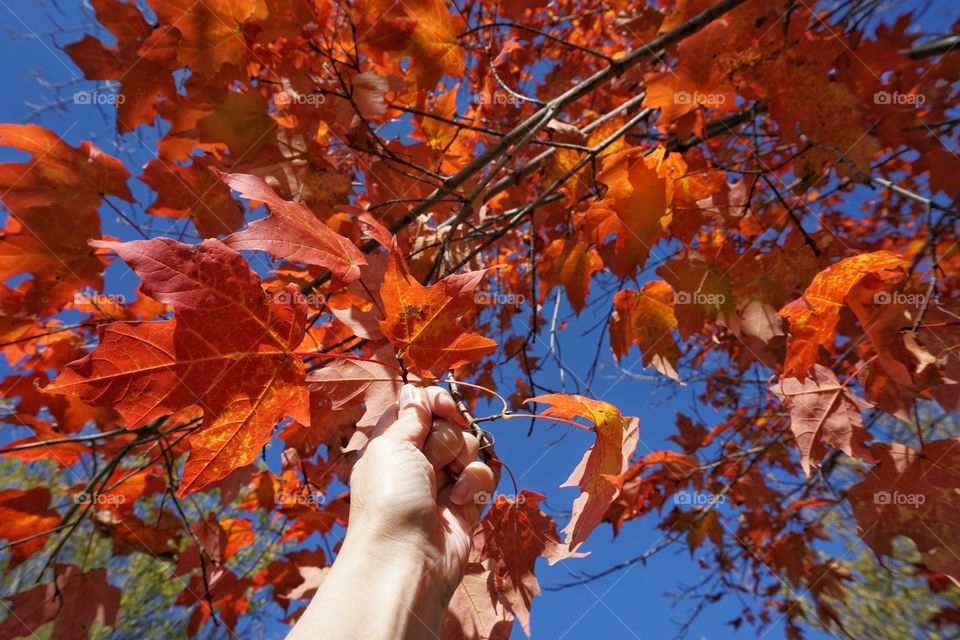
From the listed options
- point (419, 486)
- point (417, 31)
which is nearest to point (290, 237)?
point (419, 486)

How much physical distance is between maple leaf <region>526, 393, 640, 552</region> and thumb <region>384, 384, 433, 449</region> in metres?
0.32

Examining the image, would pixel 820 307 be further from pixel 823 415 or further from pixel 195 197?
pixel 195 197

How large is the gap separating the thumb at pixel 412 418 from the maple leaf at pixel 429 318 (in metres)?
0.07

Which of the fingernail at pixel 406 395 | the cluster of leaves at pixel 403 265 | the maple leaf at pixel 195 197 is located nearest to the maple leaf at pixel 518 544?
the cluster of leaves at pixel 403 265

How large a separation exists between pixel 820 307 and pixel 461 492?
118 centimetres

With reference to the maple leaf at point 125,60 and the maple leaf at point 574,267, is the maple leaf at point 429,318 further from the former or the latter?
the maple leaf at point 125,60

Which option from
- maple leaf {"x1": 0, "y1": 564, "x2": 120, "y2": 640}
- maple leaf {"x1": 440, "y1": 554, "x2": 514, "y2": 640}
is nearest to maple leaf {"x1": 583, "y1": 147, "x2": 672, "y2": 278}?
maple leaf {"x1": 440, "y1": 554, "x2": 514, "y2": 640}

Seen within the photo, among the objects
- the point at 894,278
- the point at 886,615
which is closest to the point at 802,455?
the point at 894,278

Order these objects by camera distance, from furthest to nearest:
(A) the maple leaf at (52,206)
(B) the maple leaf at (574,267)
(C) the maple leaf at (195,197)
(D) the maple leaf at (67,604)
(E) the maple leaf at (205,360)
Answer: (B) the maple leaf at (574,267) < (D) the maple leaf at (67,604) < (C) the maple leaf at (195,197) < (A) the maple leaf at (52,206) < (E) the maple leaf at (205,360)

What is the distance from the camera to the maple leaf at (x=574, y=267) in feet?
6.59

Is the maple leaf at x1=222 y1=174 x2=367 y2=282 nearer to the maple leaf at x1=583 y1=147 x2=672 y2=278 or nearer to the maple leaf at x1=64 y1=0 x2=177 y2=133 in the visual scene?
the maple leaf at x1=583 y1=147 x2=672 y2=278

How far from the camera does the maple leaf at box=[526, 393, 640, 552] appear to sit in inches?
39.5

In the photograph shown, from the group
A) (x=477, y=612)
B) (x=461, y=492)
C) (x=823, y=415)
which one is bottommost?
(x=477, y=612)

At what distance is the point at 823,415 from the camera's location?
1418 mm
